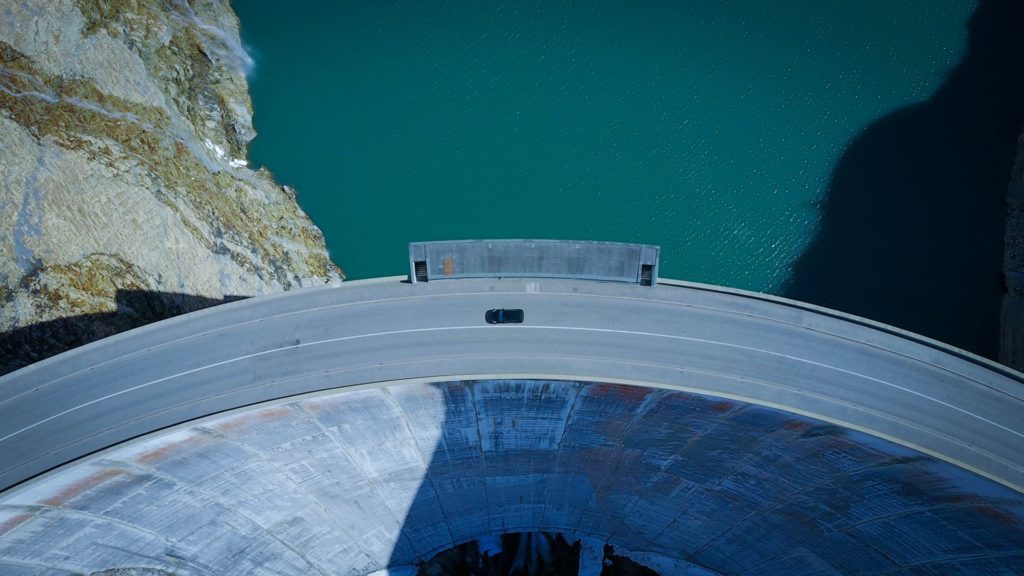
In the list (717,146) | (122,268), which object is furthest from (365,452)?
(717,146)

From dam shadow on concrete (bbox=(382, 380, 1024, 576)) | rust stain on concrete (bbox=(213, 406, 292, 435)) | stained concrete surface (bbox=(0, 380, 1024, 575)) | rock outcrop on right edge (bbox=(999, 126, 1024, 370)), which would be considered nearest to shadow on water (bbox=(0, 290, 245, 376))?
stained concrete surface (bbox=(0, 380, 1024, 575))

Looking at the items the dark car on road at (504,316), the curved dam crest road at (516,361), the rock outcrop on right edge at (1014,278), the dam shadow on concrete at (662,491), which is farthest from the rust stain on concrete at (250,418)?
the rock outcrop on right edge at (1014,278)

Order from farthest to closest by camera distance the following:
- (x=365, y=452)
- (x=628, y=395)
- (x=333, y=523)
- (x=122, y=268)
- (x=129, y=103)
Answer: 1. (x=129, y=103)
2. (x=122, y=268)
3. (x=333, y=523)
4. (x=365, y=452)
5. (x=628, y=395)

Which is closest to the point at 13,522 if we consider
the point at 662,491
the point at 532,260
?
the point at 532,260

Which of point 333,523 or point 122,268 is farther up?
point 122,268

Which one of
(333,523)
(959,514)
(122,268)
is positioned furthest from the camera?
(122,268)

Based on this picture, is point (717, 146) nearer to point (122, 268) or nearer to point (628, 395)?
point (628, 395)

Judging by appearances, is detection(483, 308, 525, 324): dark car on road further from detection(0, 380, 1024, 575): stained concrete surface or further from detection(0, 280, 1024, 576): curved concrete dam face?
detection(0, 380, 1024, 575): stained concrete surface

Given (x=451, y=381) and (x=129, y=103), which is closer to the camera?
(x=451, y=381)

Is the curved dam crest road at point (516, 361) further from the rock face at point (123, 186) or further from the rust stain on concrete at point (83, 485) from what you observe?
the rock face at point (123, 186)
